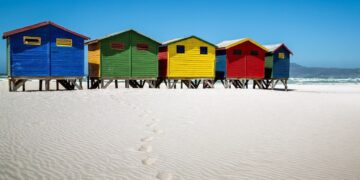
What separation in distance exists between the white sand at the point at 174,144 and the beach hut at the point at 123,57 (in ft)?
34.6

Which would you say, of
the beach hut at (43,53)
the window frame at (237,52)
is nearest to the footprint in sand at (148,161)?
the beach hut at (43,53)

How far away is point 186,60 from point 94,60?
22.7ft

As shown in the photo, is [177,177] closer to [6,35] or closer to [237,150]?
[237,150]

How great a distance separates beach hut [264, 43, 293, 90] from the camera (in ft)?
96.2

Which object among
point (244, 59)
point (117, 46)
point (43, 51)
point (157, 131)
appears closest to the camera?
point (157, 131)

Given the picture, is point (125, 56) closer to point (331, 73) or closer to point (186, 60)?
point (186, 60)

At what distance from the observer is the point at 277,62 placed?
29562 millimetres

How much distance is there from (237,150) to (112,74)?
1683 centimetres

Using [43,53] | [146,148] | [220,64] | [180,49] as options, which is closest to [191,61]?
[180,49]

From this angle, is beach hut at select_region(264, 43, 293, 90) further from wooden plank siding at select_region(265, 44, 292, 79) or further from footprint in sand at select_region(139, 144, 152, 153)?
footprint in sand at select_region(139, 144, 152, 153)

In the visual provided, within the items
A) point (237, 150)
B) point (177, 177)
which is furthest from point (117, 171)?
point (237, 150)

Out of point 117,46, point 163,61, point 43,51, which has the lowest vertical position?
point 163,61

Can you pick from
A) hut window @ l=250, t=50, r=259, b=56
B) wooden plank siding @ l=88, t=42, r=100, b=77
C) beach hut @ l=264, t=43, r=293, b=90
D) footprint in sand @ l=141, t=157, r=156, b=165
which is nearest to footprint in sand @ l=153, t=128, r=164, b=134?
footprint in sand @ l=141, t=157, r=156, b=165

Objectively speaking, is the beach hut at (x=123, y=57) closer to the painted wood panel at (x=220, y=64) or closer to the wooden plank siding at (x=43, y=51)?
the wooden plank siding at (x=43, y=51)
